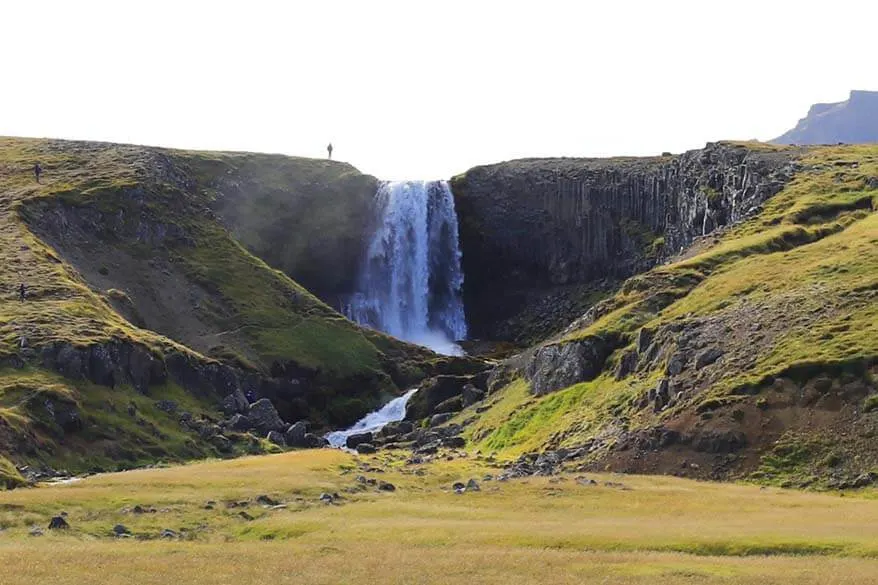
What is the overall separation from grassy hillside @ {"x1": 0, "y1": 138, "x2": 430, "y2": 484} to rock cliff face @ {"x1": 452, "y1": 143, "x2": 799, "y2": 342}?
3130cm

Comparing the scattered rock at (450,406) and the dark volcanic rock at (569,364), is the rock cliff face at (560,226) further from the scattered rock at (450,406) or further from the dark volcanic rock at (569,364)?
the dark volcanic rock at (569,364)

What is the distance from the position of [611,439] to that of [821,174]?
216ft

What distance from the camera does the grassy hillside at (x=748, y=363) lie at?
65.3 meters

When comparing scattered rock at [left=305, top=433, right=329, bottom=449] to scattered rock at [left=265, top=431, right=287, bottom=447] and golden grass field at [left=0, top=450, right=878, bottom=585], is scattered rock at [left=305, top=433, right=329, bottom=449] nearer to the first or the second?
scattered rock at [left=265, top=431, right=287, bottom=447]

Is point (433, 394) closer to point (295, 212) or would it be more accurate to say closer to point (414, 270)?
point (414, 270)

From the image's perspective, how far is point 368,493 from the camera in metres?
62.2

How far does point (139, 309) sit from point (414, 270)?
Answer: 54.2 meters

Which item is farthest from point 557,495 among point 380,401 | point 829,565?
point 380,401

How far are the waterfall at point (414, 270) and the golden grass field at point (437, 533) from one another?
10069cm

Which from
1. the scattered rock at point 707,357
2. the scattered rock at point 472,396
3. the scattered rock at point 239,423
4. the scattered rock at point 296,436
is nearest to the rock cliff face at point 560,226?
the scattered rock at point 472,396

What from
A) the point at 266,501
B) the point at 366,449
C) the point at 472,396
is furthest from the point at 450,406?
the point at 266,501

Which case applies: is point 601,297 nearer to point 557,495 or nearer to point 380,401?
point 380,401

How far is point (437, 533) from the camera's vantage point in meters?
45.5

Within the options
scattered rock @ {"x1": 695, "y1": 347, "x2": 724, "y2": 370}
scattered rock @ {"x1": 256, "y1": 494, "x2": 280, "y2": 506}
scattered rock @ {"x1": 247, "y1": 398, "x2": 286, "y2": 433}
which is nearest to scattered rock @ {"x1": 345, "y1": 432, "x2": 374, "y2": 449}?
scattered rock @ {"x1": 247, "y1": 398, "x2": 286, "y2": 433}
